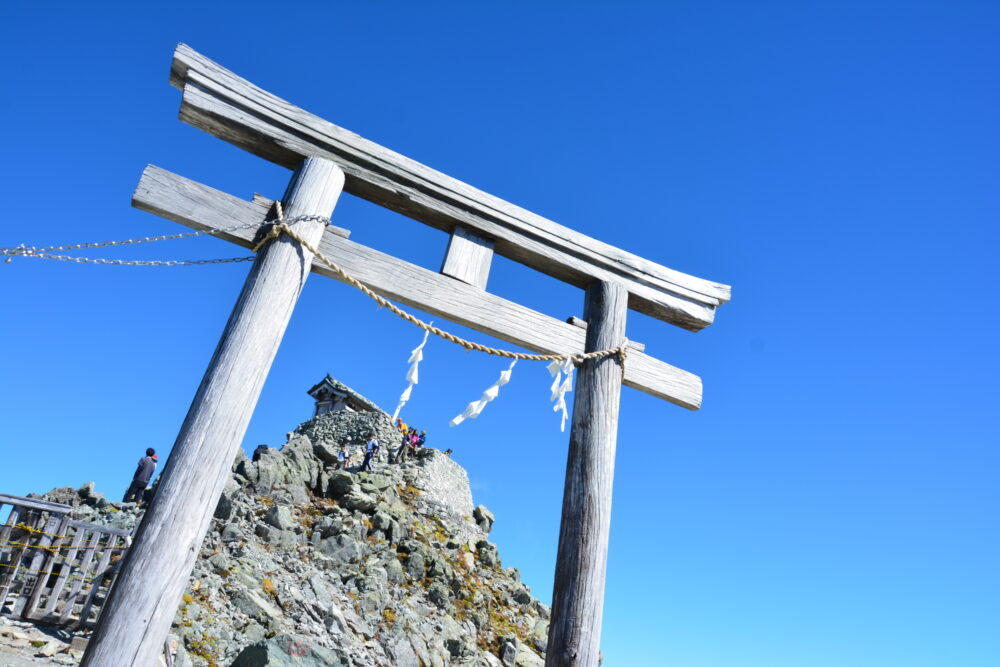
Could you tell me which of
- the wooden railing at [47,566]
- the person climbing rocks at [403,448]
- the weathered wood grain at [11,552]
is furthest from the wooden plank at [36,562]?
the person climbing rocks at [403,448]

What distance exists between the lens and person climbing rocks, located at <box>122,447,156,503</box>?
1392 centimetres

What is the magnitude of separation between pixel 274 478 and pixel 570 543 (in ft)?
47.1

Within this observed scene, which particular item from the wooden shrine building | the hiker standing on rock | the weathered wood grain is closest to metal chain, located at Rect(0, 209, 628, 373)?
the weathered wood grain

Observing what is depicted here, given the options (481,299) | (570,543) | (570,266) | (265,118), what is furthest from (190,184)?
(570,543)

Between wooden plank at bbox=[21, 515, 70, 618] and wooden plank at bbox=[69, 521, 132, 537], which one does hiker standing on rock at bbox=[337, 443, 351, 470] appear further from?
wooden plank at bbox=[21, 515, 70, 618]

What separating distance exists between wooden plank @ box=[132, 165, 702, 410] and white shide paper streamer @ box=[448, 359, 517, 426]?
28 centimetres

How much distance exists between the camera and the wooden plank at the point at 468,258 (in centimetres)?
406

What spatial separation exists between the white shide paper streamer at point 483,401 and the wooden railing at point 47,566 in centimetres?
712

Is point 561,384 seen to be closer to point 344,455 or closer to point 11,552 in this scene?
point 11,552

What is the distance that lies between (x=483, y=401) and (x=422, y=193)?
5.13 feet

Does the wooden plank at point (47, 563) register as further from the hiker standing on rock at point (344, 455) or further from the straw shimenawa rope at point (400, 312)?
the hiker standing on rock at point (344, 455)

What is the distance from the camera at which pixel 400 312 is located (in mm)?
3676

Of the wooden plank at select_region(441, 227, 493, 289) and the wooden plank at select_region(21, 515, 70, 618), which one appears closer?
the wooden plank at select_region(441, 227, 493, 289)

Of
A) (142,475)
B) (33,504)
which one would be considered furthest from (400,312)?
(142,475)
